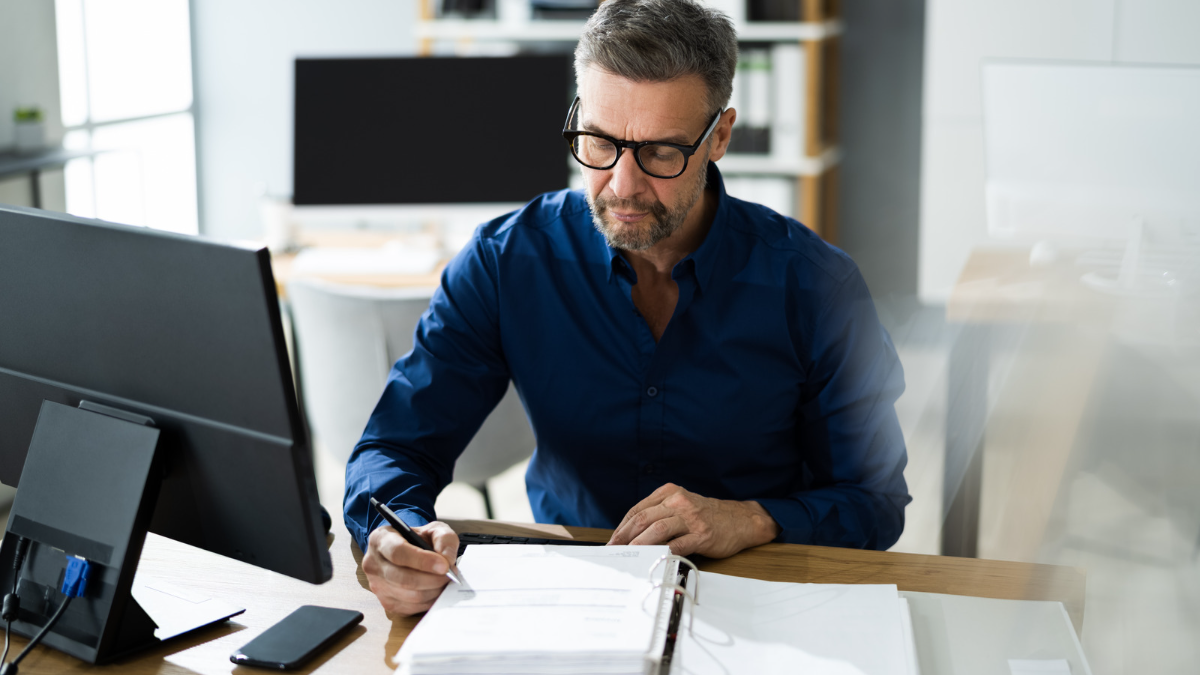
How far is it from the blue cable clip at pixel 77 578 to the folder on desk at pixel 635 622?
284mm

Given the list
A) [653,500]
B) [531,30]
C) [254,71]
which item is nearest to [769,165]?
[531,30]

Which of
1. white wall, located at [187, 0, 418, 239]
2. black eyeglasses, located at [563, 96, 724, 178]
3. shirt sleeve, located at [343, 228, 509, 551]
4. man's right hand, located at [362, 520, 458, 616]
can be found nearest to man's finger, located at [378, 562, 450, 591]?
man's right hand, located at [362, 520, 458, 616]

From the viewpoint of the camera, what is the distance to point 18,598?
86cm

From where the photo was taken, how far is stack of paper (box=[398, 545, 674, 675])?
0.75m

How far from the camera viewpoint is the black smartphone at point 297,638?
2.70 feet

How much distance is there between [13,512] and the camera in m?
0.88

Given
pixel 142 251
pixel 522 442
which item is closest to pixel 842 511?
pixel 142 251

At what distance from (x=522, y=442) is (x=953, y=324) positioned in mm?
843

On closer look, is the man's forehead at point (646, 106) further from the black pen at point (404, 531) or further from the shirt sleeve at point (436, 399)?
the black pen at point (404, 531)

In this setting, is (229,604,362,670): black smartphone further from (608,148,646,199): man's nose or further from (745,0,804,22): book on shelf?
(745,0,804,22): book on shelf

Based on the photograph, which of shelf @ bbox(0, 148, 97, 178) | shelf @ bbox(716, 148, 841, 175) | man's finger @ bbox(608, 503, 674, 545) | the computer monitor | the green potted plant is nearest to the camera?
the computer monitor

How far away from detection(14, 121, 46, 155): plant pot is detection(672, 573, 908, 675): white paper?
2.48m

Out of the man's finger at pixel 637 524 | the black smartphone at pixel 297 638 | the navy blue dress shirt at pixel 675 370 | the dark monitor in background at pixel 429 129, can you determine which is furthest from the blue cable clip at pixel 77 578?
the dark monitor in background at pixel 429 129

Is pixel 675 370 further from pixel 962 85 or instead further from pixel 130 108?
pixel 130 108
